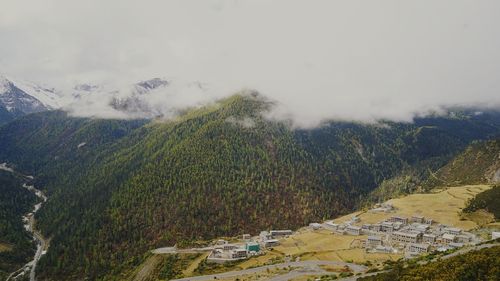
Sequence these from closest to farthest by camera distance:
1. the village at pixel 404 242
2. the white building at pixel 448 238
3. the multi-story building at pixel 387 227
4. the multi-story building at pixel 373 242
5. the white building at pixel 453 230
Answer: the village at pixel 404 242
the white building at pixel 448 238
the multi-story building at pixel 373 242
the white building at pixel 453 230
the multi-story building at pixel 387 227

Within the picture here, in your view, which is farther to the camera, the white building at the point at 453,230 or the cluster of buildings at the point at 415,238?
the white building at the point at 453,230

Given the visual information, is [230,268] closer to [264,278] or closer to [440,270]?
[264,278]

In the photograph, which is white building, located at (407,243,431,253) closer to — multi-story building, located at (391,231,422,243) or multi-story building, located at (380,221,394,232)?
multi-story building, located at (391,231,422,243)

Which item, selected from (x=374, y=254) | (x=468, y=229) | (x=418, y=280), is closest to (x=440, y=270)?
(x=418, y=280)

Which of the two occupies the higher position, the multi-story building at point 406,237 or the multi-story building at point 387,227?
the multi-story building at point 387,227

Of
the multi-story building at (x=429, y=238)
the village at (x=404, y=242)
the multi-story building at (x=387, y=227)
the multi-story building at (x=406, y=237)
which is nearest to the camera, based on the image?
the village at (x=404, y=242)

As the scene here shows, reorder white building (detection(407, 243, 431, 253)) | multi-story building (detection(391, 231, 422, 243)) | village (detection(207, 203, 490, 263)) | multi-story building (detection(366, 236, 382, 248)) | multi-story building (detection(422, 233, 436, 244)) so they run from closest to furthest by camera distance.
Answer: white building (detection(407, 243, 431, 253)) → village (detection(207, 203, 490, 263)) → multi-story building (detection(422, 233, 436, 244)) → multi-story building (detection(366, 236, 382, 248)) → multi-story building (detection(391, 231, 422, 243))

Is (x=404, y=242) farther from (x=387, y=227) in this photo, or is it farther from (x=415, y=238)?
(x=387, y=227)

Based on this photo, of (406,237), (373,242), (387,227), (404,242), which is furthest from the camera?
(387,227)

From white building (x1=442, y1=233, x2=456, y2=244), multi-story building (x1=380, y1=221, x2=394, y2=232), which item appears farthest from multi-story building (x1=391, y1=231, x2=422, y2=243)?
multi-story building (x1=380, y1=221, x2=394, y2=232)

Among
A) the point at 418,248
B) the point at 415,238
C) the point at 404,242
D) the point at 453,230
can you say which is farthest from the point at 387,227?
the point at 418,248

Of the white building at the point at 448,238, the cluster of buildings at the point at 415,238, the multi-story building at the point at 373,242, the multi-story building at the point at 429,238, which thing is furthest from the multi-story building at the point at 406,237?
the white building at the point at 448,238

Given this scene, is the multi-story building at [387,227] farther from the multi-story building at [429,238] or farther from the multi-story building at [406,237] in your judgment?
the multi-story building at [429,238]
